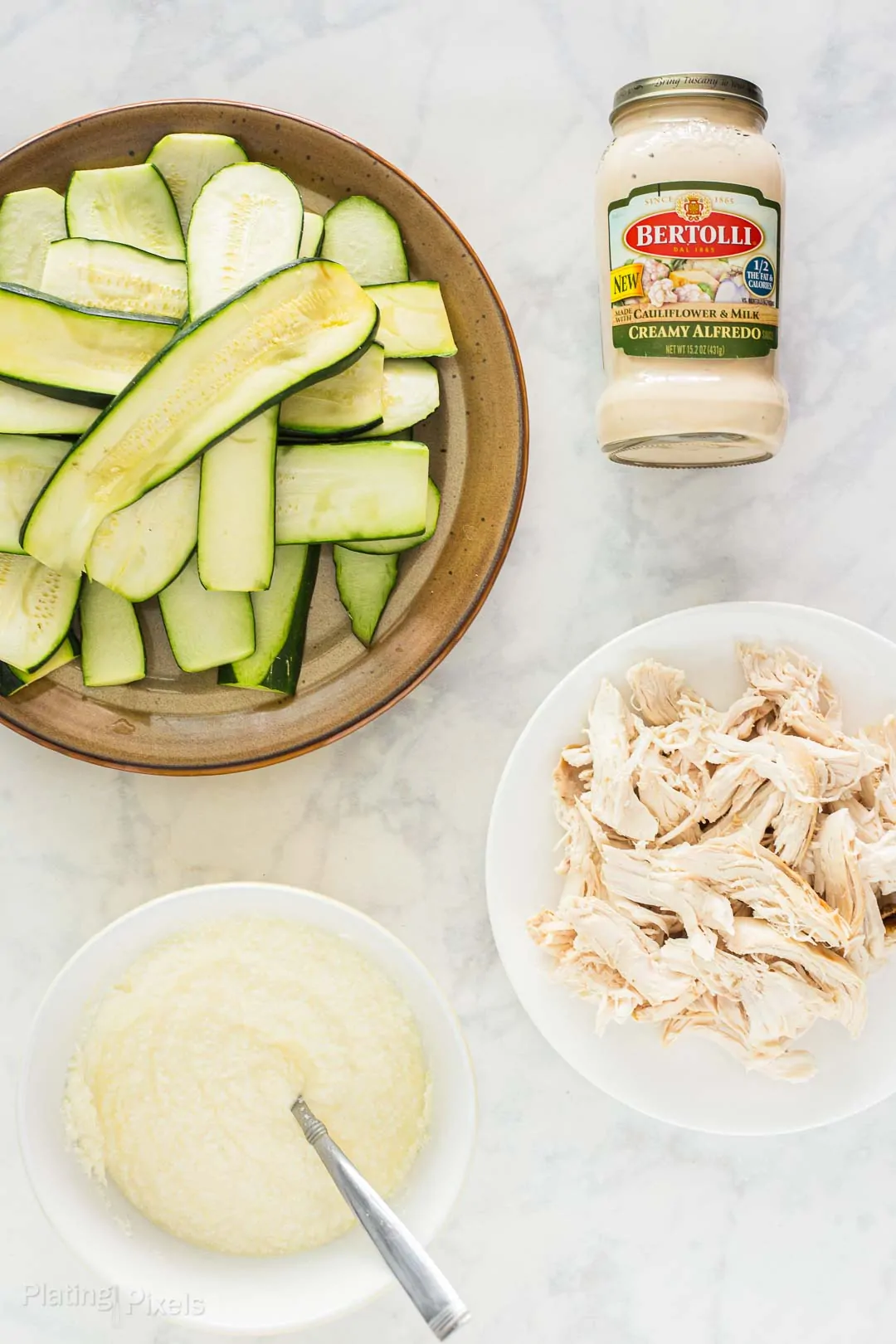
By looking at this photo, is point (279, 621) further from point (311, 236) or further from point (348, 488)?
point (311, 236)

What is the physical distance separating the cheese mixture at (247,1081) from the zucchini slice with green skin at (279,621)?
328mm

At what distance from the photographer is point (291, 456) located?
1.22 meters

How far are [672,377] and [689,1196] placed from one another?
46.1 inches

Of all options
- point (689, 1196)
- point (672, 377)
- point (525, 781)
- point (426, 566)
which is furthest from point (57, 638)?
point (689, 1196)

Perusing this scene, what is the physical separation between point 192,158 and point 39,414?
38 cm

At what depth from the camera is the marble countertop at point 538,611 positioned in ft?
4.50

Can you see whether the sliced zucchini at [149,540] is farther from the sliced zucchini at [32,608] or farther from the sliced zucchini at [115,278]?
the sliced zucchini at [115,278]

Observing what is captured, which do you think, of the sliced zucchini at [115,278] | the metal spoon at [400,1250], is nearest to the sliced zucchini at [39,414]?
the sliced zucchini at [115,278]

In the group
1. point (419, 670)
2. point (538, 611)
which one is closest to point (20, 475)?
point (419, 670)

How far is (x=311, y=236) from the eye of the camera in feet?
4.09

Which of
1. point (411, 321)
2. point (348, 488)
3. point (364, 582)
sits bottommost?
point (364, 582)

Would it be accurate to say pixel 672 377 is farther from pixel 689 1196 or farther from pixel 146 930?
pixel 689 1196

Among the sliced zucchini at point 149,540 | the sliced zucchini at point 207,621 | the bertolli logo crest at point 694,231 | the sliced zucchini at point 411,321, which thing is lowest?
the sliced zucchini at point 207,621

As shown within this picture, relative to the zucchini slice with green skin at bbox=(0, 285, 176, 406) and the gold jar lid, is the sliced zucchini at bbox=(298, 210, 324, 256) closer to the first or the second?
the zucchini slice with green skin at bbox=(0, 285, 176, 406)
